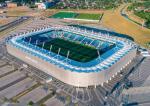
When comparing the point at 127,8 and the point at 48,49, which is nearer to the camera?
the point at 48,49

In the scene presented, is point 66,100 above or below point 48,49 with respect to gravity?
below

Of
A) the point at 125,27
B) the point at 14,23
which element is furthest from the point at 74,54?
the point at 14,23

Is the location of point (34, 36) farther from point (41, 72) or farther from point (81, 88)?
point (81, 88)

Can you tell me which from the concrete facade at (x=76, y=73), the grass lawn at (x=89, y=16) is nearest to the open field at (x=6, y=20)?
the grass lawn at (x=89, y=16)

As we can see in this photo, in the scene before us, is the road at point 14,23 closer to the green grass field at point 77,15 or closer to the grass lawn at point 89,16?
the green grass field at point 77,15

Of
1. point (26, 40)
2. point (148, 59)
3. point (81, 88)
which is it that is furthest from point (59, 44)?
point (148, 59)
